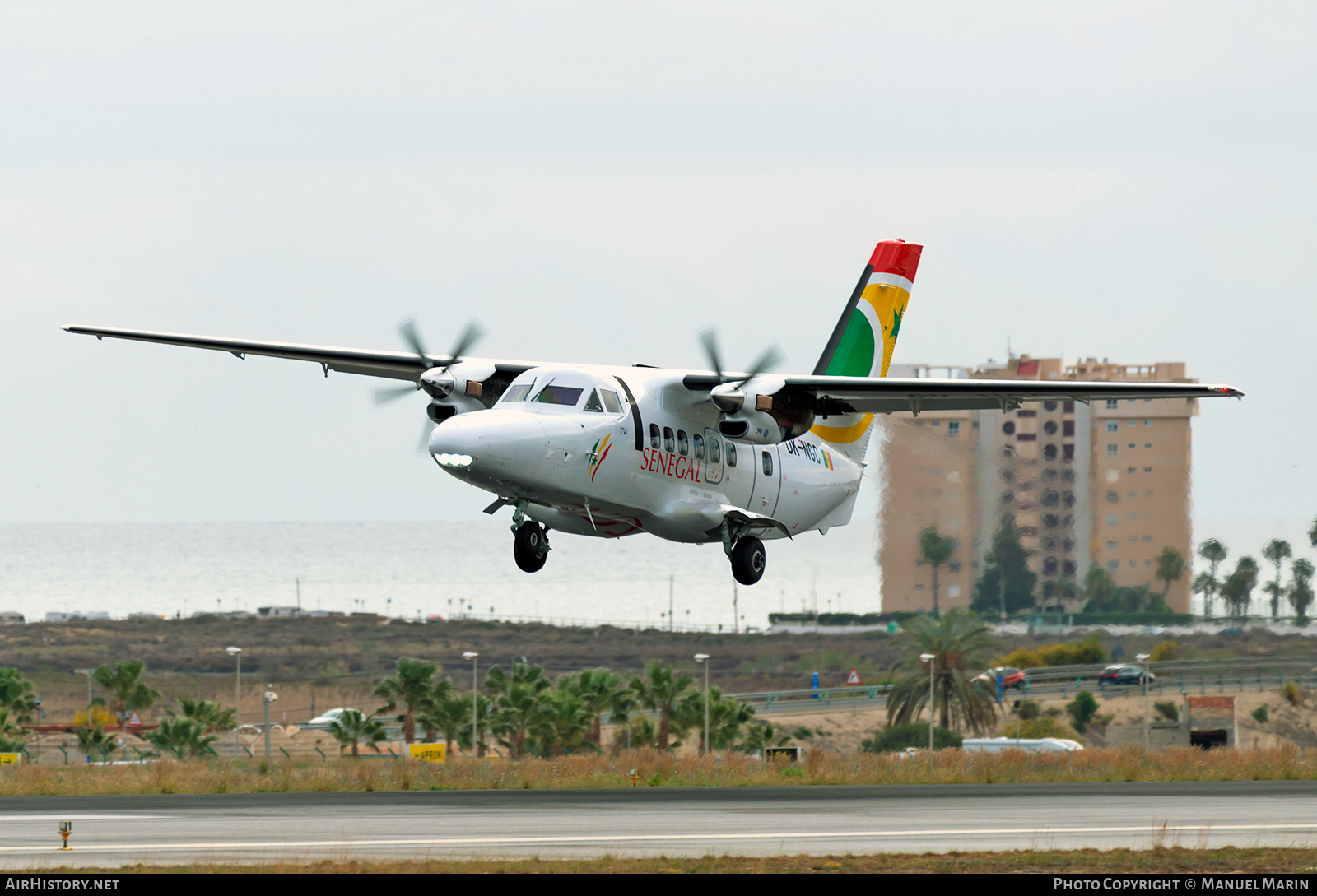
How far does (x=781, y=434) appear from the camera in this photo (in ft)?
103

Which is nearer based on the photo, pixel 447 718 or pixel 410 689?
pixel 447 718

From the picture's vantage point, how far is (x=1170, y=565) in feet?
275

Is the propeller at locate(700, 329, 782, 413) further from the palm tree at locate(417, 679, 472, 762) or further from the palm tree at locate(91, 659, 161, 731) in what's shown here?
the palm tree at locate(91, 659, 161, 731)

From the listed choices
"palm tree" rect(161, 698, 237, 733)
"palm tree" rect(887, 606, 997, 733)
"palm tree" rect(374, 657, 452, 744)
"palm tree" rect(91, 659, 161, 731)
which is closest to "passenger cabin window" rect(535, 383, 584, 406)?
"palm tree" rect(161, 698, 237, 733)

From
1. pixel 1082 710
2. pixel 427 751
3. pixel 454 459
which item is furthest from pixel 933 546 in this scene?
pixel 454 459

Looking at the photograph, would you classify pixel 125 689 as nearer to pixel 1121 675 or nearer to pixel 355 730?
pixel 355 730

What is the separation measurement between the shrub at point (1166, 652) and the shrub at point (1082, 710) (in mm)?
4628

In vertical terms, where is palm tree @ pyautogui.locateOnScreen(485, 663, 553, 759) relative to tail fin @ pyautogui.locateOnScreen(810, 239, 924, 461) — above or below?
below

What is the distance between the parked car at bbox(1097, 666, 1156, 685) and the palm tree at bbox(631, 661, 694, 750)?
31.8 m

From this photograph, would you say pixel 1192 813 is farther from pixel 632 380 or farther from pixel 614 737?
pixel 614 737

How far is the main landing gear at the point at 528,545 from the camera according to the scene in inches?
1141

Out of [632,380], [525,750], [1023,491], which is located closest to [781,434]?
[632,380]

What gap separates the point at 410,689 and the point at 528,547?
57284mm

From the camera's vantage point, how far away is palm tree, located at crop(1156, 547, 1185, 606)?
81.8m
